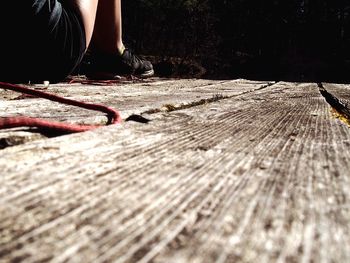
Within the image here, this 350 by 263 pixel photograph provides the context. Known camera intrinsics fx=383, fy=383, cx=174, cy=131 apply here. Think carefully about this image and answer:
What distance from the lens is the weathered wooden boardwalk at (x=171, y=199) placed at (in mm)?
285

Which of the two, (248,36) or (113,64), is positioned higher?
(248,36)

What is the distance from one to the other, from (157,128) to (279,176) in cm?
34

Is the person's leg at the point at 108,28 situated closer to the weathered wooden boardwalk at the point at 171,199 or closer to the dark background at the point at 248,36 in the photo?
the weathered wooden boardwalk at the point at 171,199

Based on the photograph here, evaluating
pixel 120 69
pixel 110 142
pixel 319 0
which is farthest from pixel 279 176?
pixel 319 0

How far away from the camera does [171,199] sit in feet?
1.25

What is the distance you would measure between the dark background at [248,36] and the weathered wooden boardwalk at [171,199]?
14413 mm

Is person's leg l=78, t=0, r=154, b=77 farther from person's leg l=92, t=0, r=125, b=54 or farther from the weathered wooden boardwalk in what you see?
the weathered wooden boardwalk

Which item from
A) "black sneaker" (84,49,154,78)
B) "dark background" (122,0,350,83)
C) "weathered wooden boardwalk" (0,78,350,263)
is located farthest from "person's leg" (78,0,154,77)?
"dark background" (122,0,350,83)

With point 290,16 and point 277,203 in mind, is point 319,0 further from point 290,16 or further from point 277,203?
point 277,203

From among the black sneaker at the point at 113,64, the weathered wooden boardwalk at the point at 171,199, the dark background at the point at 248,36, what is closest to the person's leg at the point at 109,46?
the black sneaker at the point at 113,64

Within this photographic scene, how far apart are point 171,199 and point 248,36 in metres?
23.9

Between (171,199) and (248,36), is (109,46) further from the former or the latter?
(248,36)

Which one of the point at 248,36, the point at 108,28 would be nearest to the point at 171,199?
the point at 108,28

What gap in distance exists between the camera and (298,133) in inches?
31.8
